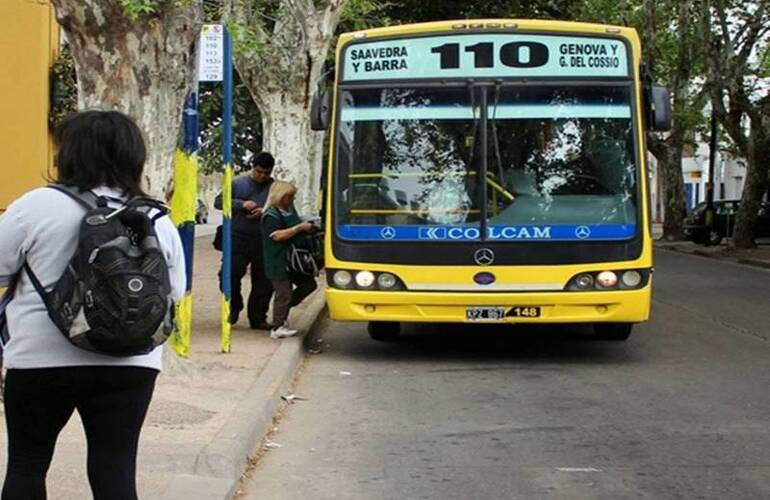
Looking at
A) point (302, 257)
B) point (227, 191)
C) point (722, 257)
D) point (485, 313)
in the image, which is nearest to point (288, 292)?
point (302, 257)

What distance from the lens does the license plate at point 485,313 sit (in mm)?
10250

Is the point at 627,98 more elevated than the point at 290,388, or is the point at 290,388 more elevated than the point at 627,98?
the point at 627,98

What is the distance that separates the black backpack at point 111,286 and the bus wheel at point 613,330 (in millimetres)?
8333

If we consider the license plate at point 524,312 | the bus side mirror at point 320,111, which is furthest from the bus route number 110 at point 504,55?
the license plate at point 524,312

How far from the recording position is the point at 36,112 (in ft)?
49.7

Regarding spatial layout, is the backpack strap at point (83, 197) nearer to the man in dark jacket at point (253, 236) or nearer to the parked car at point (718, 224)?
the man in dark jacket at point (253, 236)

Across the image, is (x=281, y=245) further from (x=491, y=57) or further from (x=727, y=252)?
(x=727, y=252)

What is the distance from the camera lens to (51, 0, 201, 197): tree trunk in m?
8.28

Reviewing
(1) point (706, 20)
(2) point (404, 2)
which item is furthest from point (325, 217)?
(1) point (706, 20)

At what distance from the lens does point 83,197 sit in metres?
3.76

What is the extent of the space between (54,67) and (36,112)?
0.70 metres

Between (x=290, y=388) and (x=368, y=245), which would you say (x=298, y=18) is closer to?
(x=368, y=245)

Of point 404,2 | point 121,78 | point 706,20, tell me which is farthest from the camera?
point 706,20

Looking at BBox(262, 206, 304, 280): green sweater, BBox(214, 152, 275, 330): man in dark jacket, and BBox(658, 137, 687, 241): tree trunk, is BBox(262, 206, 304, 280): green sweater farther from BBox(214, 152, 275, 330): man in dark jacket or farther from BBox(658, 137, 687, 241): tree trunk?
BBox(658, 137, 687, 241): tree trunk
